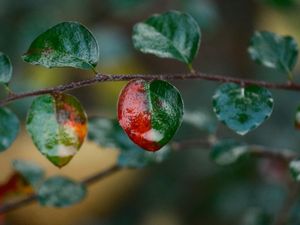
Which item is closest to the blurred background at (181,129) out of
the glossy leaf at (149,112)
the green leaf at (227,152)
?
the green leaf at (227,152)

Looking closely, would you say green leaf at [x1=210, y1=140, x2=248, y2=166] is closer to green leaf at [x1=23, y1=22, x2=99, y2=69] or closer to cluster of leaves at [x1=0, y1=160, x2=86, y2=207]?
cluster of leaves at [x1=0, y1=160, x2=86, y2=207]

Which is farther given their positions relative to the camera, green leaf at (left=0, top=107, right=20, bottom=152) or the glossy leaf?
green leaf at (left=0, top=107, right=20, bottom=152)

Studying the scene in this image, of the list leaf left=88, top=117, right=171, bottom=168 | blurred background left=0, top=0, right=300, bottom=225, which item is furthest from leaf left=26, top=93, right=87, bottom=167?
blurred background left=0, top=0, right=300, bottom=225

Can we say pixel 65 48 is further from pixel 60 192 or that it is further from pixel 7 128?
pixel 60 192

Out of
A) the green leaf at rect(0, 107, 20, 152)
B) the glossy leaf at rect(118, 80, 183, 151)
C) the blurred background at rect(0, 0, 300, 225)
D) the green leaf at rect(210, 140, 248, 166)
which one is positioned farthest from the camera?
the blurred background at rect(0, 0, 300, 225)

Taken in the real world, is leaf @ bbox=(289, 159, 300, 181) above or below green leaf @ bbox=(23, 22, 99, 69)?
below

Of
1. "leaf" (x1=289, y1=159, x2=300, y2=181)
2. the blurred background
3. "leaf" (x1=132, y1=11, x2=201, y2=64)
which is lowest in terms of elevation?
the blurred background

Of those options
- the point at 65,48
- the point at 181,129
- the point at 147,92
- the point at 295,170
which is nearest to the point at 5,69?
the point at 65,48
